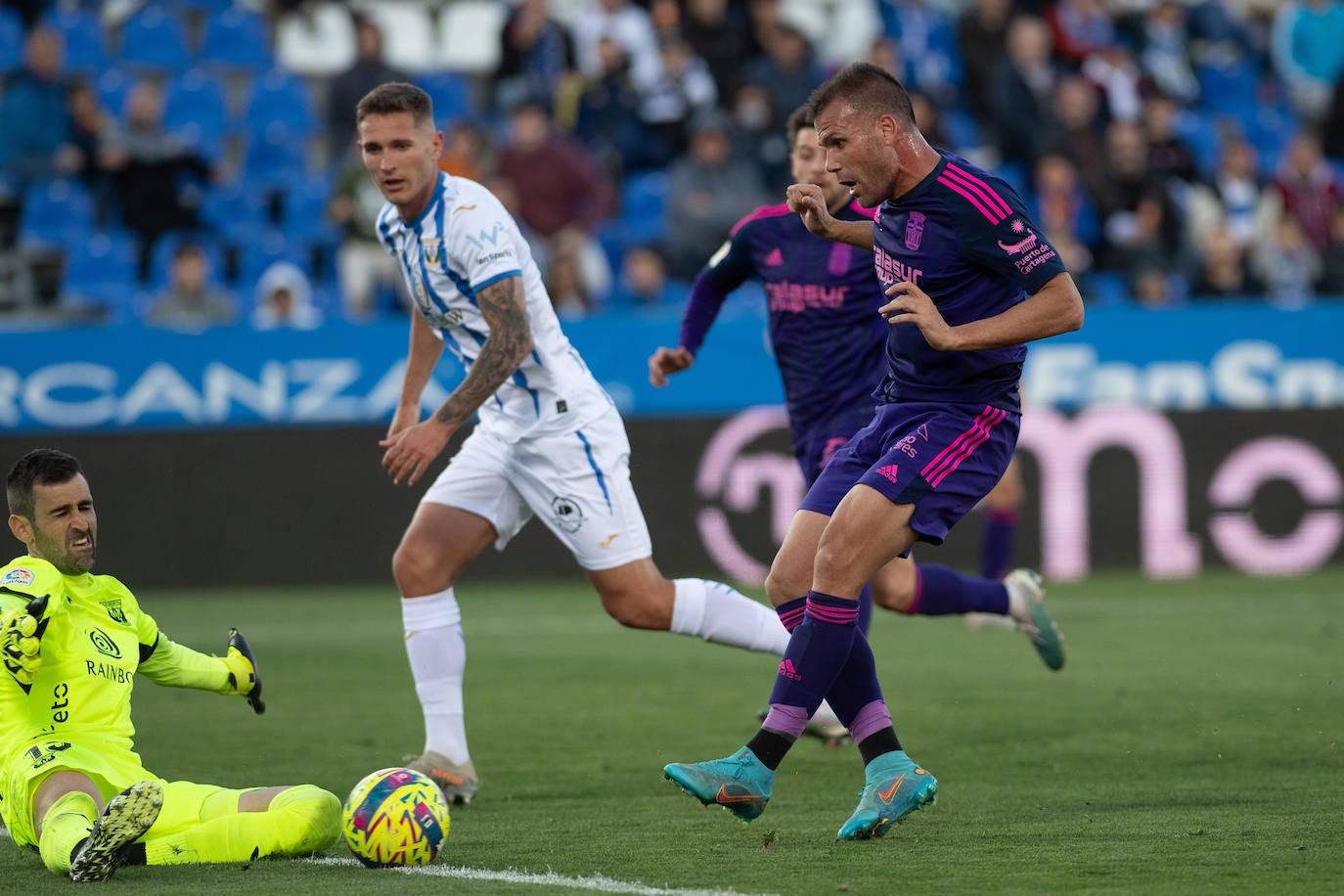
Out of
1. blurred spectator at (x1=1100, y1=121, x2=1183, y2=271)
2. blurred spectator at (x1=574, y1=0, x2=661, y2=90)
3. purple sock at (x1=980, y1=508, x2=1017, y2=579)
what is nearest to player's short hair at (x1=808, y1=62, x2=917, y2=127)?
purple sock at (x1=980, y1=508, x2=1017, y2=579)

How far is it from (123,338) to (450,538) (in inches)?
308

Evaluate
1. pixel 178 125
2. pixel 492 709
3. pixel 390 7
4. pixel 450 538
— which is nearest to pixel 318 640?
pixel 492 709

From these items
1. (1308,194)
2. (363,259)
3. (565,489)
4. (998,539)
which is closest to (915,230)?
(565,489)

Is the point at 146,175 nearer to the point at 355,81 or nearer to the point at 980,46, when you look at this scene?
the point at 355,81

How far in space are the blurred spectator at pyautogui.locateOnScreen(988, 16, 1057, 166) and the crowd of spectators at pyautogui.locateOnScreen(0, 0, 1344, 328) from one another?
25mm

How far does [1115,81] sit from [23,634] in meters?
15.0

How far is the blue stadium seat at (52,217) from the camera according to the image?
15094 millimetres

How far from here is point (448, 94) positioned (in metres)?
17.2

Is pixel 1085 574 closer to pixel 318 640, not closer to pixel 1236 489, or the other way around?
pixel 1236 489

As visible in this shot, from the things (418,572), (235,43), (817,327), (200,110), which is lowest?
(418,572)

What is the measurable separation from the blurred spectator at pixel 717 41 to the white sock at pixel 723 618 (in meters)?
11.0

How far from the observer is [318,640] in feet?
35.7

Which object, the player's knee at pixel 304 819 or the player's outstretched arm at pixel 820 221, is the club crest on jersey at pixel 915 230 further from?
the player's knee at pixel 304 819

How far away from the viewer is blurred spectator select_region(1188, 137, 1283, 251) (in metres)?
16.7
